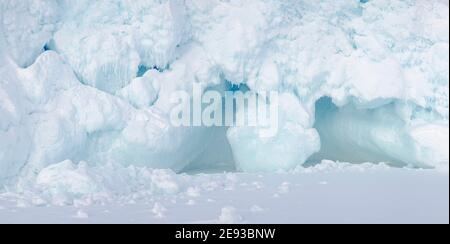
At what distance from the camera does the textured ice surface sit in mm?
5789

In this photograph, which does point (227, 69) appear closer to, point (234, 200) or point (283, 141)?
point (283, 141)

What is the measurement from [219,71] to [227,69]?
0.19m

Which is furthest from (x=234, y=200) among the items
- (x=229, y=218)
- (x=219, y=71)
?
(x=219, y=71)

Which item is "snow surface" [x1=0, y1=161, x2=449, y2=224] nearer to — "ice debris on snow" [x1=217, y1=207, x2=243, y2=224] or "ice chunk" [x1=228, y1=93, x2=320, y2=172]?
"ice debris on snow" [x1=217, y1=207, x2=243, y2=224]

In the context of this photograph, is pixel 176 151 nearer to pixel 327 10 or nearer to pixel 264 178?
pixel 264 178

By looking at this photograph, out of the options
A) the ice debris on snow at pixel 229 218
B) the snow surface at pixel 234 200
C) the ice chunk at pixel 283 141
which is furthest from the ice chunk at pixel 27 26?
the ice debris on snow at pixel 229 218

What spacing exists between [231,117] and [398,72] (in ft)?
7.32

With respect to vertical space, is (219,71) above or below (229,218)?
above

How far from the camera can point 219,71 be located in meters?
6.85

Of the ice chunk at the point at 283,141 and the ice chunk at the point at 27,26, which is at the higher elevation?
the ice chunk at the point at 27,26

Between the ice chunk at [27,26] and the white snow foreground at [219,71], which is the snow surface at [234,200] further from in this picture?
the ice chunk at [27,26]

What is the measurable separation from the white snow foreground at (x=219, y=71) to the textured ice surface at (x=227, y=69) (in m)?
0.01

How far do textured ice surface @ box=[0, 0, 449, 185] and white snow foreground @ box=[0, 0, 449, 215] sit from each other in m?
0.01

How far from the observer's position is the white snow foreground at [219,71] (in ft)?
18.8
